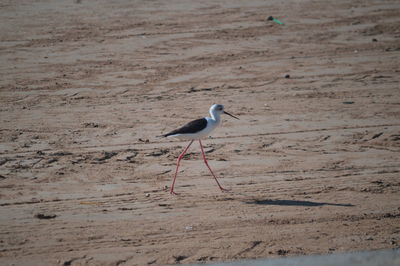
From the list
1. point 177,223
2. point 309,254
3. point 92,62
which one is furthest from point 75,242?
point 92,62

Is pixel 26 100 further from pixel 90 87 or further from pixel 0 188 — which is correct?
pixel 0 188

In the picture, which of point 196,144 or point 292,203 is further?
point 196,144

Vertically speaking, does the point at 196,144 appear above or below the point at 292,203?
above

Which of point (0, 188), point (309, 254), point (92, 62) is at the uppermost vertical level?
point (92, 62)

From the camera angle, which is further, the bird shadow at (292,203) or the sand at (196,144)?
the bird shadow at (292,203)

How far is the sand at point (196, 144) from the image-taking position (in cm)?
523

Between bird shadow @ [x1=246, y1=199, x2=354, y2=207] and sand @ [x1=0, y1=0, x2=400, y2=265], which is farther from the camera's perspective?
bird shadow @ [x1=246, y1=199, x2=354, y2=207]

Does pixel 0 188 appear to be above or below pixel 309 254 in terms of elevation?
above

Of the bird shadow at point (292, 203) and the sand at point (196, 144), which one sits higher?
the sand at point (196, 144)

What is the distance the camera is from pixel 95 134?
318 inches

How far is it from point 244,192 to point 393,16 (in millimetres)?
10834

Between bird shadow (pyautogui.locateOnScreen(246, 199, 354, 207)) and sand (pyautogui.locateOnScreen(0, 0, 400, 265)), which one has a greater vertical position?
sand (pyautogui.locateOnScreen(0, 0, 400, 265))

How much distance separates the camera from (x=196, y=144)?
7762 mm

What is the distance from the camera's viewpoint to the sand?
5.23 metres
